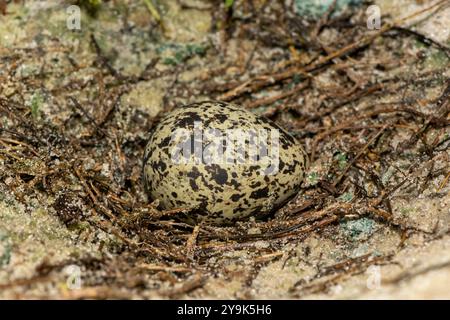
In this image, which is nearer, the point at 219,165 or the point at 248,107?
the point at 219,165

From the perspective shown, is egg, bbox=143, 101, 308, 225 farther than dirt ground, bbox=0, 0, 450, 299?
Yes

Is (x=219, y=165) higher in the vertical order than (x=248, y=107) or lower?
lower

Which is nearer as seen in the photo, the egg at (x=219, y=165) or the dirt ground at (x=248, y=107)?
the dirt ground at (x=248, y=107)
